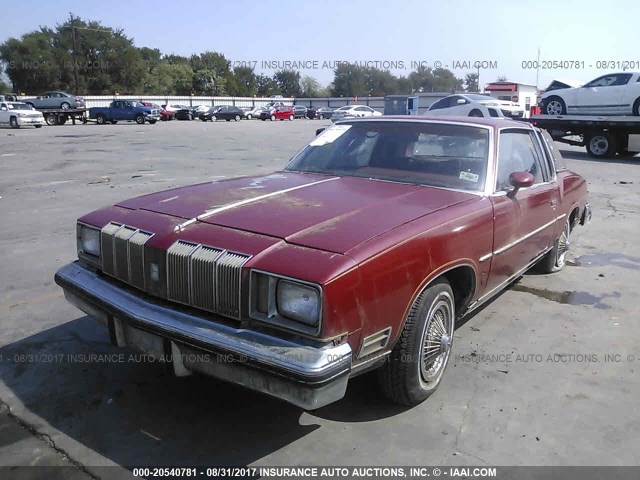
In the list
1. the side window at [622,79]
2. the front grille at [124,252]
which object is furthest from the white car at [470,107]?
the front grille at [124,252]

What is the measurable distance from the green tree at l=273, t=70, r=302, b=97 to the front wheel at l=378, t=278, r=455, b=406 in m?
105

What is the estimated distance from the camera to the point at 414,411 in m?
3.10

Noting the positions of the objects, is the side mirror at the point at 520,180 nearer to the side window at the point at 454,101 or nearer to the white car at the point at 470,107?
the white car at the point at 470,107

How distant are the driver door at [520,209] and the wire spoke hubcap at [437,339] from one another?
58 centimetres

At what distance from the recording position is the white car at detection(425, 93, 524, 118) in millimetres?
21438

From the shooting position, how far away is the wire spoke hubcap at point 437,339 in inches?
121

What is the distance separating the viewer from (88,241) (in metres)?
3.42

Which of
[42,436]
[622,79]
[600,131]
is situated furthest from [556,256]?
[622,79]

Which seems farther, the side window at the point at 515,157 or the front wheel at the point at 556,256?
the front wheel at the point at 556,256

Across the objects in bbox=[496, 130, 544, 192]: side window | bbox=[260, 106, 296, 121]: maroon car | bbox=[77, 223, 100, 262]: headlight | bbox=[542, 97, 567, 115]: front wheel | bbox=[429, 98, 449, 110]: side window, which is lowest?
bbox=[77, 223, 100, 262]: headlight

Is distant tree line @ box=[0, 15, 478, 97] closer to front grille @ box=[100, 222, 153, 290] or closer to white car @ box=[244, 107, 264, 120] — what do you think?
white car @ box=[244, 107, 264, 120]

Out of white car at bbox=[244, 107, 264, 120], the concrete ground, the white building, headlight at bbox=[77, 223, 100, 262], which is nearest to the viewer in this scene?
the concrete ground

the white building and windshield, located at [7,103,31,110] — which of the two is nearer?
windshield, located at [7,103,31,110]

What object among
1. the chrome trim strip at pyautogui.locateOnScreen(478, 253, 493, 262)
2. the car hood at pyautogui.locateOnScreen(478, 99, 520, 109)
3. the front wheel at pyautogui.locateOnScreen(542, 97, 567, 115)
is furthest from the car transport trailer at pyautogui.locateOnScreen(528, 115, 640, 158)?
the chrome trim strip at pyautogui.locateOnScreen(478, 253, 493, 262)
